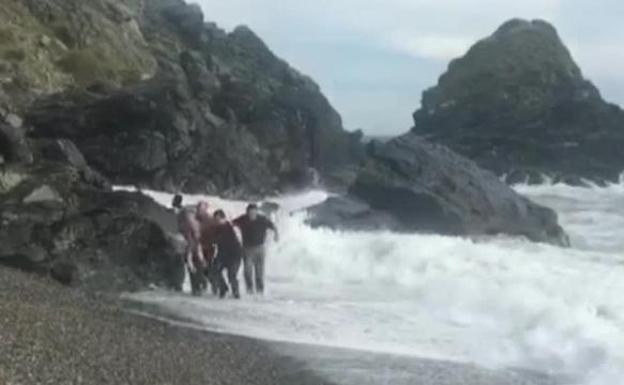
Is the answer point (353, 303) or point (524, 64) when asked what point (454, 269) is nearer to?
point (353, 303)

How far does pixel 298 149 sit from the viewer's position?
5278 cm

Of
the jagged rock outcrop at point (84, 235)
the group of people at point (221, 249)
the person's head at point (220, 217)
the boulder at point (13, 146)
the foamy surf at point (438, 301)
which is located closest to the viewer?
the foamy surf at point (438, 301)

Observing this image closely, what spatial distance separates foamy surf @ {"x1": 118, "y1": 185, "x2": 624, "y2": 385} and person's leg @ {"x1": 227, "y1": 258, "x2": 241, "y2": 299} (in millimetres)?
617

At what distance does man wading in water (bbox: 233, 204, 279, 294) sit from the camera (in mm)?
28141

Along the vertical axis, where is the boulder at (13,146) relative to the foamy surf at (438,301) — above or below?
above

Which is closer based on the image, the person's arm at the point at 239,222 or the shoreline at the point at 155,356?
the shoreline at the point at 155,356

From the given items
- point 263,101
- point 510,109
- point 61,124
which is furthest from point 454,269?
point 510,109

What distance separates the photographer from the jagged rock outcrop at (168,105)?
43.2m

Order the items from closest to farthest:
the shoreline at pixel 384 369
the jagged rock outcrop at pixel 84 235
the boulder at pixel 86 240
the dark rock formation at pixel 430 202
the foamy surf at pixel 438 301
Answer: the shoreline at pixel 384 369 < the foamy surf at pixel 438 301 < the boulder at pixel 86 240 < the jagged rock outcrop at pixel 84 235 < the dark rock formation at pixel 430 202

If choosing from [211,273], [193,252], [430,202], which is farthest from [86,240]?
[430,202]

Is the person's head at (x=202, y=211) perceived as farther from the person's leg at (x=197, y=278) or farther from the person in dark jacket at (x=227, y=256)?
the person's leg at (x=197, y=278)

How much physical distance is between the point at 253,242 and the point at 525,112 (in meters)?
73.0

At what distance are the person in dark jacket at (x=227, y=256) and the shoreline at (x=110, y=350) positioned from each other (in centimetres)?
464

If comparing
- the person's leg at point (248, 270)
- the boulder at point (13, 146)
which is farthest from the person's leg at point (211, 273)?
the boulder at point (13, 146)
